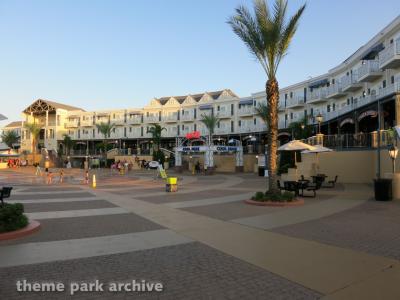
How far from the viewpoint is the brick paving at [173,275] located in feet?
15.4

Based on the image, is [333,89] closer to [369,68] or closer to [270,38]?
[369,68]

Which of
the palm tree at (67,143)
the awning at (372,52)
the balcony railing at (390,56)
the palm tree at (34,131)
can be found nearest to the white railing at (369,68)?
the awning at (372,52)

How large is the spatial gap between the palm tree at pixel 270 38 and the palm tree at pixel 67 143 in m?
67.8

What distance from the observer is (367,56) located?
34656 millimetres

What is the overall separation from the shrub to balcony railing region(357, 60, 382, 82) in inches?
1310

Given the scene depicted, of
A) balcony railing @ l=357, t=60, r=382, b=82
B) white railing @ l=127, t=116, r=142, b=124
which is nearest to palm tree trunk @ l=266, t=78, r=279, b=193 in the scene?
balcony railing @ l=357, t=60, r=382, b=82

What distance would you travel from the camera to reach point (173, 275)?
18.0 ft

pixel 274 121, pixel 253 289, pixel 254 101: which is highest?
pixel 254 101

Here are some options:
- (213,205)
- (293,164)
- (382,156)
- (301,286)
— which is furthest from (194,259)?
(293,164)

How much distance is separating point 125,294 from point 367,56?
3676 cm

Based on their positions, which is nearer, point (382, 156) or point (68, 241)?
point (68, 241)

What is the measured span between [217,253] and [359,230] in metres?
4.23

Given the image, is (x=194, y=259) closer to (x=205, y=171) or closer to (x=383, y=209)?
(x=383, y=209)

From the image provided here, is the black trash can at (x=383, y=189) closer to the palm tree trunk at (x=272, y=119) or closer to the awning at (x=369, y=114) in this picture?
the palm tree trunk at (x=272, y=119)
